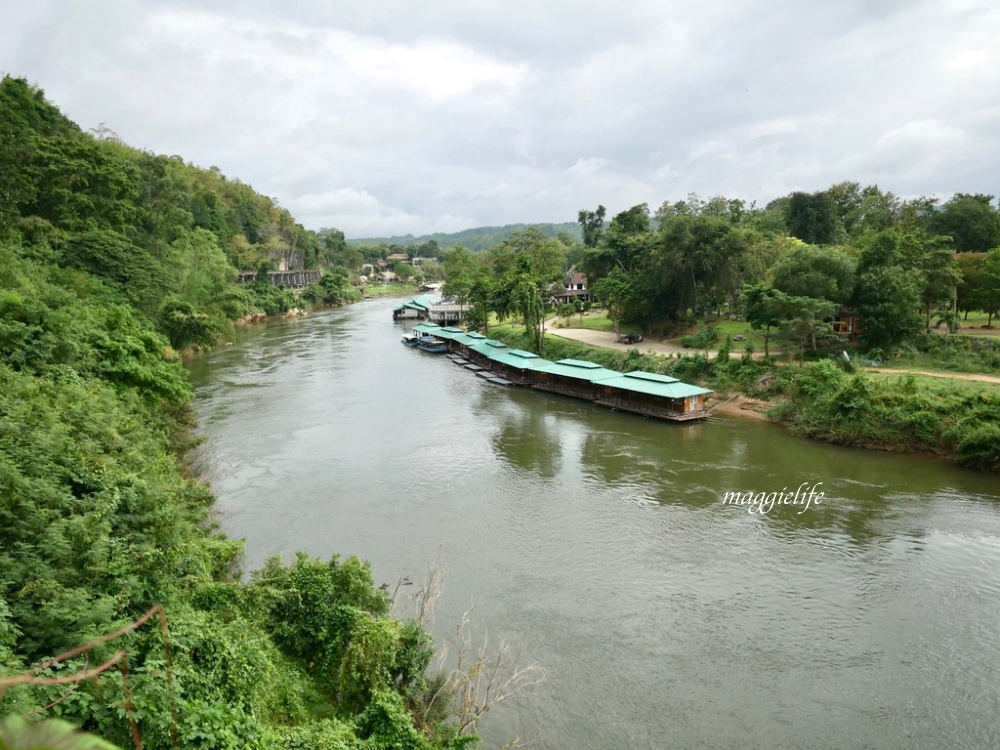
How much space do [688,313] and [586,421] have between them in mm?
19869

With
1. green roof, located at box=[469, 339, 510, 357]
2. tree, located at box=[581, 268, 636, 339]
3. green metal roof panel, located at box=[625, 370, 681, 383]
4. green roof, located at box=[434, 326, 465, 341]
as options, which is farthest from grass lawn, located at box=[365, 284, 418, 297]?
green metal roof panel, located at box=[625, 370, 681, 383]

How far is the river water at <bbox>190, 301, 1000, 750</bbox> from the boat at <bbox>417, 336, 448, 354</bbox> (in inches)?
808

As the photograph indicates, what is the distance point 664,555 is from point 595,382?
617 inches

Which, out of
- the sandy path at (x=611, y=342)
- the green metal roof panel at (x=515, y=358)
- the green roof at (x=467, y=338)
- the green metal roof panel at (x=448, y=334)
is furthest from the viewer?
the green metal roof panel at (x=448, y=334)

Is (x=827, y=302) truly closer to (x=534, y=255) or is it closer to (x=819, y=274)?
(x=819, y=274)

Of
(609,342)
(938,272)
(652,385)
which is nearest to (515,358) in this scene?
(609,342)

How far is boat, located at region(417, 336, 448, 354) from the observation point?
51.6 m

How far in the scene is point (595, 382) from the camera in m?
31.6

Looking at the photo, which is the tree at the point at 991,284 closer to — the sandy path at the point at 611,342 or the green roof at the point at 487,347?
the sandy path at the point at 611,342

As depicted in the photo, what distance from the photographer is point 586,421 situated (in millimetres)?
29734

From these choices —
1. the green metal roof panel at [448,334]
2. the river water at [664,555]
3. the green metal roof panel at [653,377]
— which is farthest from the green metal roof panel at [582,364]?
the green metal roof panel at [448,334]

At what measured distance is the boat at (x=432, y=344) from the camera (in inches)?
2030

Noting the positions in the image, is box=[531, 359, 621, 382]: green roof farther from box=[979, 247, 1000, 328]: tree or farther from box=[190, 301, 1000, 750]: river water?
box=[979, 247, 1000, 328]: tree

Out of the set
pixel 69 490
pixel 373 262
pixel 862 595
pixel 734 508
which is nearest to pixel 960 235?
pixel 734 508
